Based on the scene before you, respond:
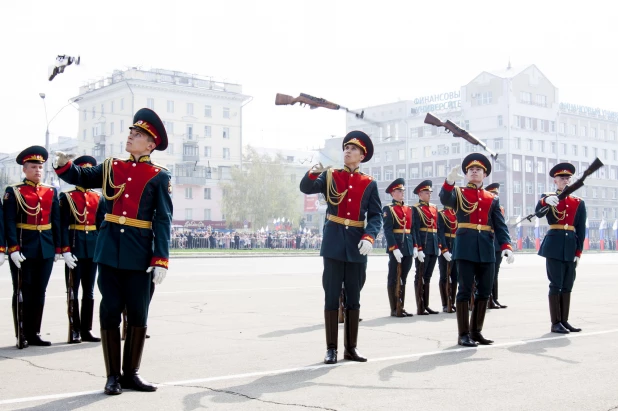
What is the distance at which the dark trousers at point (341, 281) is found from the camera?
7.95 metres

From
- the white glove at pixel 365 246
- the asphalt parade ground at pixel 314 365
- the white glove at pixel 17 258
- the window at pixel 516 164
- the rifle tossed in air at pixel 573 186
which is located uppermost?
the window at pixel 516 164

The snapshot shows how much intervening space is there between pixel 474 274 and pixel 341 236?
222 centimetres

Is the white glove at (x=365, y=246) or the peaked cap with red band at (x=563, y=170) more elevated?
the peaked cap with red band at (x=563, y=170)

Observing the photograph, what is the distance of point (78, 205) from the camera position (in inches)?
373

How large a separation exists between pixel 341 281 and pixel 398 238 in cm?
481

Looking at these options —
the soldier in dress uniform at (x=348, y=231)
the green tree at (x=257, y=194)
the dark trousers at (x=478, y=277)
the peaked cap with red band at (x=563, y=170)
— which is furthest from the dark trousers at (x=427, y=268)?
the green tree at (x=257, y=194)

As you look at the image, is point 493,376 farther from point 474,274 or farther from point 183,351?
point 183,351

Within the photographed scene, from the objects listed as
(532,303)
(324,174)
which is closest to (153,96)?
(532,303)

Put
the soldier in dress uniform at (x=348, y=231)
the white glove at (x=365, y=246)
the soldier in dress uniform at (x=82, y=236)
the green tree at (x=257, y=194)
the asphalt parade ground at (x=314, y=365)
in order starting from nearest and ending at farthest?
1. the asphalt parade ground at (x=314, y=365)
2. the white glove at (x=365, y=246)
3. the soldier in dress uniform at (x=348, y=231)
4. the soldier in dress uniform at (x=82, y=236)
5. the green tree at (x=257, y=194)

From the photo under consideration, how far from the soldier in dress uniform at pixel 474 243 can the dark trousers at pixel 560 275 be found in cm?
154

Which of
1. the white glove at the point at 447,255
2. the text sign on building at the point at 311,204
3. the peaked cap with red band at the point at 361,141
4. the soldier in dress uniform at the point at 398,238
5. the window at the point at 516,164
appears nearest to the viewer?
the peaked cap with red band at the point at 361,141

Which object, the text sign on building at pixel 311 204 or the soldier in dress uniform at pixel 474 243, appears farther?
the text sign on building at pixel 311 204

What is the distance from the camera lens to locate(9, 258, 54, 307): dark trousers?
8.84 metres

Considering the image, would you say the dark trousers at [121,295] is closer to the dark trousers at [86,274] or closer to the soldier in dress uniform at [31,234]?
the soldier in dress uniform at [31,234]
